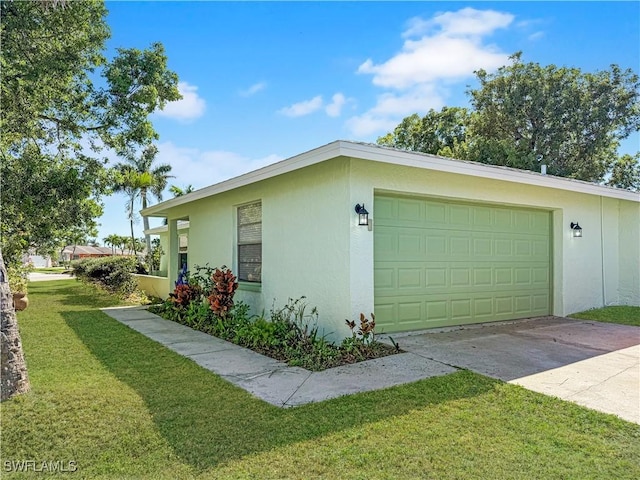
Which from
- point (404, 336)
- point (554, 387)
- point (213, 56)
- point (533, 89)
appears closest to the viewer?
point (554, 387)

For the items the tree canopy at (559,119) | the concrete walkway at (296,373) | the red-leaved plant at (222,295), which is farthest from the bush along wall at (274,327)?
the tree canopy at (559,119)

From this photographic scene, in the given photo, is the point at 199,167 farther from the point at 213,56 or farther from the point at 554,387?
the point at 554,387

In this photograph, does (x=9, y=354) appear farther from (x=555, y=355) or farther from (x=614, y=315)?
(x=614, y=315)

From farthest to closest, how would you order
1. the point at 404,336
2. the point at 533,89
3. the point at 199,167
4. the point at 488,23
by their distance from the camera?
1. the point at 533,89
2. the point at 199,167
3. the point at 488,23
4. the point at 404,336

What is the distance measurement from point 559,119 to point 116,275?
756 inches

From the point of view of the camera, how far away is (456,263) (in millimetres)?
7305

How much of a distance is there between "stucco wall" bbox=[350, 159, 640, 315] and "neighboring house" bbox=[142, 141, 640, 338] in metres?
0.02

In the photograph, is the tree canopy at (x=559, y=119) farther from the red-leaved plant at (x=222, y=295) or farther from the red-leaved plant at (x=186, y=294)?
the red-leaved plant at (x=222, y=295)

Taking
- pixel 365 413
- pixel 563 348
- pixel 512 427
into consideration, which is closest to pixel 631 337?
pixel 563 348

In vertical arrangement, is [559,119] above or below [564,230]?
above

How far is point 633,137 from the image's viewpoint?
1877 cm

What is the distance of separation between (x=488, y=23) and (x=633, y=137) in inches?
597

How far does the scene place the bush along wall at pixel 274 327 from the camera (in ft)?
17.8

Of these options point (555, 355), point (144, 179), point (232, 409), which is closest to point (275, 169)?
point (232, 409)
